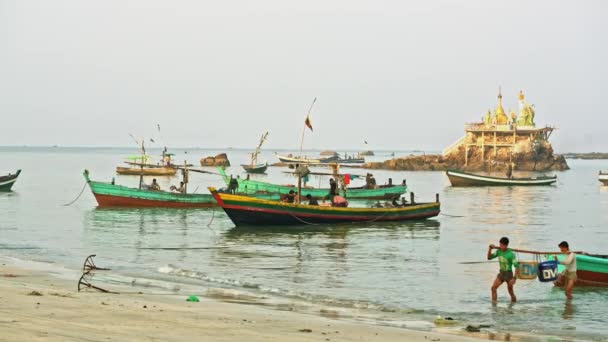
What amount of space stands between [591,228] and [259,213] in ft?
60.4

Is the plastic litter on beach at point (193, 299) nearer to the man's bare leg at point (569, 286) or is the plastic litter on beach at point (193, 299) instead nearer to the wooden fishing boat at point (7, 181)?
the man's bare leg at point (569, 286)

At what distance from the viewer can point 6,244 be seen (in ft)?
94.2

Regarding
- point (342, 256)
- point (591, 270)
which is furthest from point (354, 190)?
point (591, 270)

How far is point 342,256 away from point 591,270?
9.26 m

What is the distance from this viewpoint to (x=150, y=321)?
466 inches

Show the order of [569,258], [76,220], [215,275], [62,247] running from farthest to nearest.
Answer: [76,220] → [62,247] → [215,275] → [569,258]

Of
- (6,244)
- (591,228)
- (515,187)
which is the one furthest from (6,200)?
(515,187)

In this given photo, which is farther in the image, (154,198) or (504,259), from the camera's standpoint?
(154,198)

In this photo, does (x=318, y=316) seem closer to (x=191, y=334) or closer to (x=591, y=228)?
(x=191, y=334)

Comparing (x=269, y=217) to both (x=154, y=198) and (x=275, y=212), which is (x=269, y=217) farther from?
(x=154, y=198)

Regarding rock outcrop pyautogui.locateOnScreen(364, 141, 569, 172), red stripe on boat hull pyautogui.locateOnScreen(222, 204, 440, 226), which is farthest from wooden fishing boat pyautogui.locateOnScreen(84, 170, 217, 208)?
rock outcrop pyautogui.locateOnScreen(364, 141, 569, 172)

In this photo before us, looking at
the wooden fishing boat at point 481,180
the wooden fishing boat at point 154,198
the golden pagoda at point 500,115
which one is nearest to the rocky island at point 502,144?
the golden pagoda at point 500,115

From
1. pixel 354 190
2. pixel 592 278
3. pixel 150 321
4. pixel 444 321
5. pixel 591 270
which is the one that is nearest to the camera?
pixel 150 321

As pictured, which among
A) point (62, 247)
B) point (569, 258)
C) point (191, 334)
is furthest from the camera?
point (62, 247)
